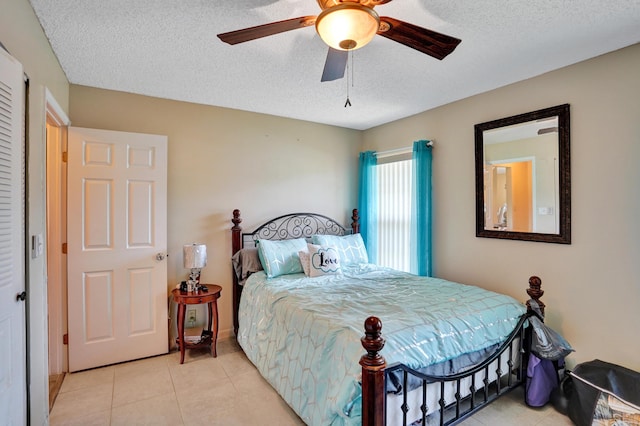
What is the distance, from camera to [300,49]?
91.7 inches

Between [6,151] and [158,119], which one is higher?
[158,119]

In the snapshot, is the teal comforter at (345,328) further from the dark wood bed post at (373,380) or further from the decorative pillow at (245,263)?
the decorative pillow at (245,263)

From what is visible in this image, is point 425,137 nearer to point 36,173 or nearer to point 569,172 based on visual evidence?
point 569,172

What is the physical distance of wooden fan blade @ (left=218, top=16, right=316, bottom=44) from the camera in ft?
5.07

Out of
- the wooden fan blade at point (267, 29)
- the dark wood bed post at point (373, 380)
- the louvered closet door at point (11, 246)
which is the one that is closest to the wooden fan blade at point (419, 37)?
the wooden fan blade at point (267, 29)

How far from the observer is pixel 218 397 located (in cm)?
249

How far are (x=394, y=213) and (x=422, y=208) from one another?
0.55 meters

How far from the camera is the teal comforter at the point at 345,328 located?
5.89 feet

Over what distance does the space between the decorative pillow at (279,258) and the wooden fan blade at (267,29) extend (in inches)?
81.5

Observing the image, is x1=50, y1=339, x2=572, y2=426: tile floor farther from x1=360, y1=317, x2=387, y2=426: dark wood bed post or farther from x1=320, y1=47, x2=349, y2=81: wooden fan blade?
x1=320, y1=47, x2=349, y2=81: wooden fan blade

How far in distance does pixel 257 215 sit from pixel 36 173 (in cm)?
215

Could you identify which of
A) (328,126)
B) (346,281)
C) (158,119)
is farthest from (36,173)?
(328,126)

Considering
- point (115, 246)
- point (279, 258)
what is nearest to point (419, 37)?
point (279, 258)

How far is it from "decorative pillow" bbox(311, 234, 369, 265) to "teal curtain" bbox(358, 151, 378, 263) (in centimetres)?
49
